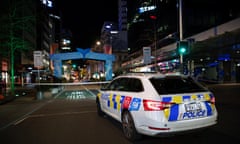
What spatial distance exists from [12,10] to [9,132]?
635 inches

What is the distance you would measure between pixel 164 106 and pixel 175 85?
1031mm

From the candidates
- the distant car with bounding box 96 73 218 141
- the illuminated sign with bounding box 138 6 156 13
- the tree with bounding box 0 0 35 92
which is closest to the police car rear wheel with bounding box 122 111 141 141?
the distant car with bounding box 96 73 218 141

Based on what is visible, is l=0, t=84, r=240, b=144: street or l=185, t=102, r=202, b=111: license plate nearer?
l=185, t=102, r=202, b=111: license plate

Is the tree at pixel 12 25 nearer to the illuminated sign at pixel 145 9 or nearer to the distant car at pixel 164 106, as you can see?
the distant car at pixel 164 106

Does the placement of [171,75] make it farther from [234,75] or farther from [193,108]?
[234,75]

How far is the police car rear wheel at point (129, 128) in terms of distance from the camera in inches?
206

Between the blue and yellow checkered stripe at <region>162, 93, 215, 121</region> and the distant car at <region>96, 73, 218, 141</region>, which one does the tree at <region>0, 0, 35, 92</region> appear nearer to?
the distant car at <region>96, 73, 218, 141</region>

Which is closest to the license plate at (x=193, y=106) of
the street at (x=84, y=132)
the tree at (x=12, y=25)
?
the street at (x=84, y=132)

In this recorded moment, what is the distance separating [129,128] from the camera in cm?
543

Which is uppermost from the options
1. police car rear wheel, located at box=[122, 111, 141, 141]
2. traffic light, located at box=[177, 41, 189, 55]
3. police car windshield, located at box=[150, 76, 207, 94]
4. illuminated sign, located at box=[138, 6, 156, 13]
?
illuminated sign, located at box=[138, 6, 156, 13]

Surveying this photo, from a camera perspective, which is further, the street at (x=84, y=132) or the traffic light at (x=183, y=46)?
the traffic light at (x=183, y=46)

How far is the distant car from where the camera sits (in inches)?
181

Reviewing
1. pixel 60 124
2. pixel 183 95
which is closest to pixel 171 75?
pixel 183 95

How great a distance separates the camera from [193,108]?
476 cm
